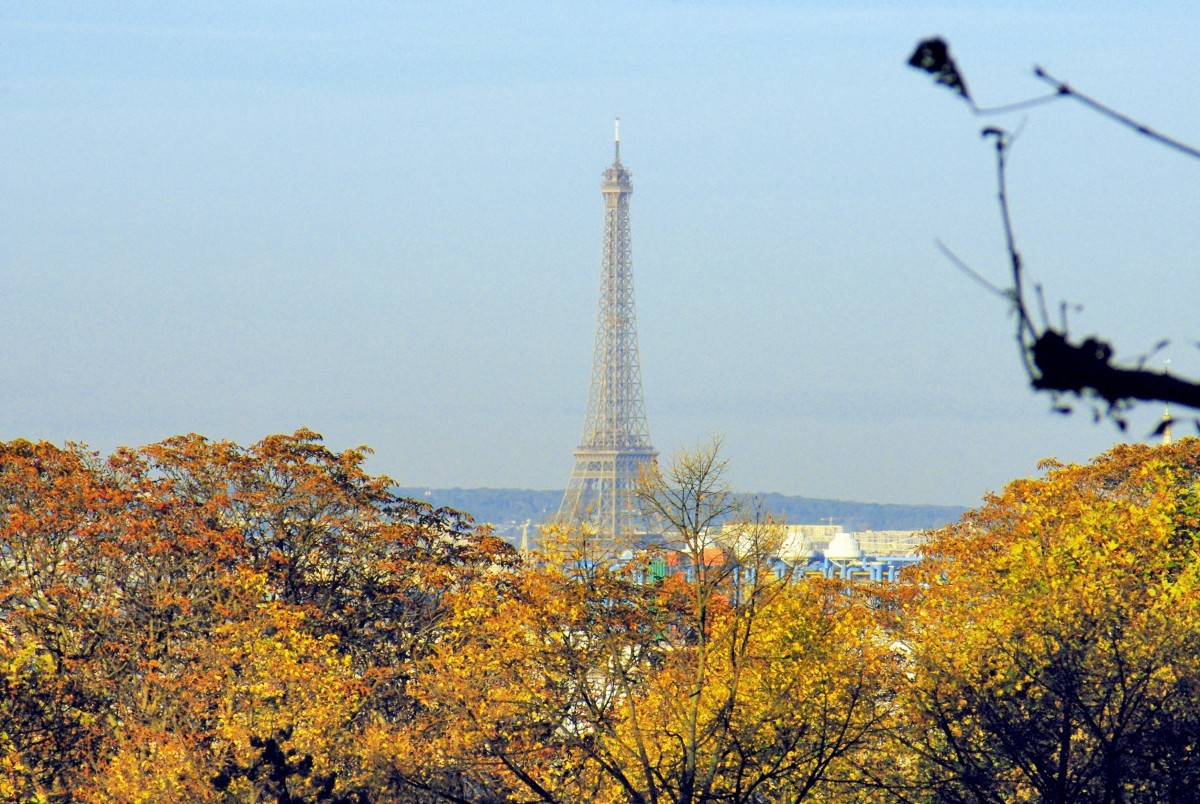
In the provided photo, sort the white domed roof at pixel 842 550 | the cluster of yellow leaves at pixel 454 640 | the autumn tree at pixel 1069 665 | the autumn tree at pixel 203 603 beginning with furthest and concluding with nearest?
1. the white domed roof at pixel 842 550
2. the autumn tree at pixel 203 603
3. the cluster of yellow leaves at pixel 454 640
4. the autumn tree at pixel 1069 665

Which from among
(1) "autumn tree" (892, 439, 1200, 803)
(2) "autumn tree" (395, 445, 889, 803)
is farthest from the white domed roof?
(2) "autumn tree" (395, 445, 889, 803)

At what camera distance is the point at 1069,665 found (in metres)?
22.2

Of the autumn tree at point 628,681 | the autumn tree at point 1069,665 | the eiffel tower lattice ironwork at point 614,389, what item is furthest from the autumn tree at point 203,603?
the eiffel tower lattice ironwork at point 614,389

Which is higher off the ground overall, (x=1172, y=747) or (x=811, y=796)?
(x=1172, y=747)

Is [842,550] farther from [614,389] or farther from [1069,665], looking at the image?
[1069,665]

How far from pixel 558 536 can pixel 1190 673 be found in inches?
618

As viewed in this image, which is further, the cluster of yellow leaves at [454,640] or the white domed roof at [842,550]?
the white domed roof at [842,550]

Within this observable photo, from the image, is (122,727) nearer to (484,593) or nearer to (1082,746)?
(484,593)

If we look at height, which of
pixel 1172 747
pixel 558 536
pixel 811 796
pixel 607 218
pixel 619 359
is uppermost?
pixel 607 218

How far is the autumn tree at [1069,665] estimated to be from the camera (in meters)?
18.6

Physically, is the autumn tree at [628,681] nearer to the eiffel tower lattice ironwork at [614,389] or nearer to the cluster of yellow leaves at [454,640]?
the cluster of yellow leaves at [454,640]

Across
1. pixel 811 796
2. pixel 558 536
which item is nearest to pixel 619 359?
pixel 558 536

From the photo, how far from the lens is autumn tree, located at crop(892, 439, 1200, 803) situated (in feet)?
61.0

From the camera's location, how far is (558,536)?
36.1 meters
